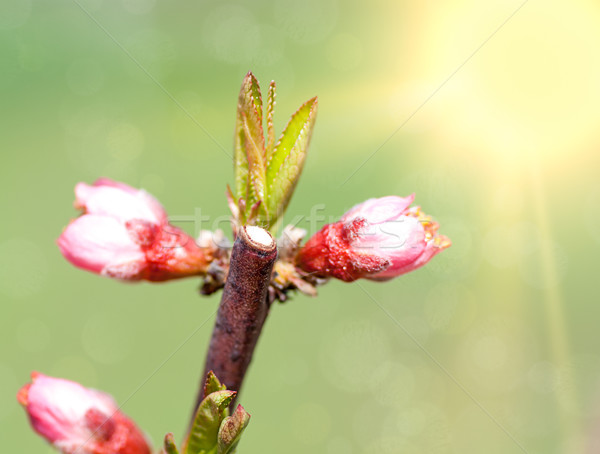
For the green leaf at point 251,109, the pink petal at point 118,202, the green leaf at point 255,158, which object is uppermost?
the green leaf at point 251,109

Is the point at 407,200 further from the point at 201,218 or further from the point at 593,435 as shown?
the point at 593,435

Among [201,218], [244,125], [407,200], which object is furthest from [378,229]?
[201,218]

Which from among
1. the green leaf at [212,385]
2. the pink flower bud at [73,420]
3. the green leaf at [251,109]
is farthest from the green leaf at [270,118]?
the pink flower bud at [73,420]

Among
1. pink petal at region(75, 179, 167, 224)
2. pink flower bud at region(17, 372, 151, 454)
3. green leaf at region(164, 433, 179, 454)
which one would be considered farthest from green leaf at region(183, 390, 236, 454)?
pink petal at region(75, 179, 167, 224)

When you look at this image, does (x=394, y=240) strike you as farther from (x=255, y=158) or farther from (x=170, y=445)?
(x=170, y=445)

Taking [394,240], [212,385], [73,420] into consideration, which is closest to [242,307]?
[212,385]

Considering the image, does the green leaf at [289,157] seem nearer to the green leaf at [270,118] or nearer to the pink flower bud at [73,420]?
the green leaf at [270,118]
